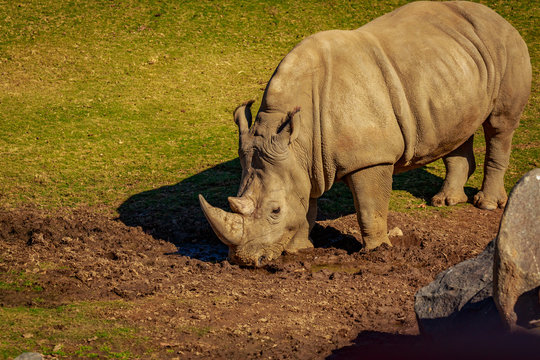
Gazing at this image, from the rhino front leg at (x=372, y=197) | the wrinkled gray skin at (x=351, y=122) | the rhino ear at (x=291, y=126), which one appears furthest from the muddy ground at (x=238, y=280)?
the rhino ear at (x=291, y=126)

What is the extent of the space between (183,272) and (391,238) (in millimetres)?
2627

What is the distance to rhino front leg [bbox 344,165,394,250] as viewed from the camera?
7.25m

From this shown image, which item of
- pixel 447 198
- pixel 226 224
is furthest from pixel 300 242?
pixel 447 198

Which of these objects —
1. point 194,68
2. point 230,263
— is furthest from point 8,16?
point 230,263

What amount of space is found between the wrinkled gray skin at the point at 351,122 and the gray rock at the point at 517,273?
3064 mm

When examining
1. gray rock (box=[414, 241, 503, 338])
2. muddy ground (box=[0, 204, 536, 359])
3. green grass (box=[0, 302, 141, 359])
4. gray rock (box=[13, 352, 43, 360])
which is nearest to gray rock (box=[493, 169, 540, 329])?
gray rock (box=[414, 241, 503, 338])

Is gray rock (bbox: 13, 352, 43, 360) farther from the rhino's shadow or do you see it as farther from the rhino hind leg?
the rhino hind leg

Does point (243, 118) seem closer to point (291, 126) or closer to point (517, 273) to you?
point (291, 126)

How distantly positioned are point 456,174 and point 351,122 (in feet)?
10.0

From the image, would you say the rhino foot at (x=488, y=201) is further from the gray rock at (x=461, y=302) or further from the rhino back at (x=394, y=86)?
the gray rock at (x=461, y=302)

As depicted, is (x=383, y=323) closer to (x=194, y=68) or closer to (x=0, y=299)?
(x=0, y=299)

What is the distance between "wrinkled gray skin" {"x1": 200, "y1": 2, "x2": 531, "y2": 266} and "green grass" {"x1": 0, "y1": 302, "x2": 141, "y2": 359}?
1.56 m

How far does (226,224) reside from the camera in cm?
674

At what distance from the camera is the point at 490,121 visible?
8.97 m
